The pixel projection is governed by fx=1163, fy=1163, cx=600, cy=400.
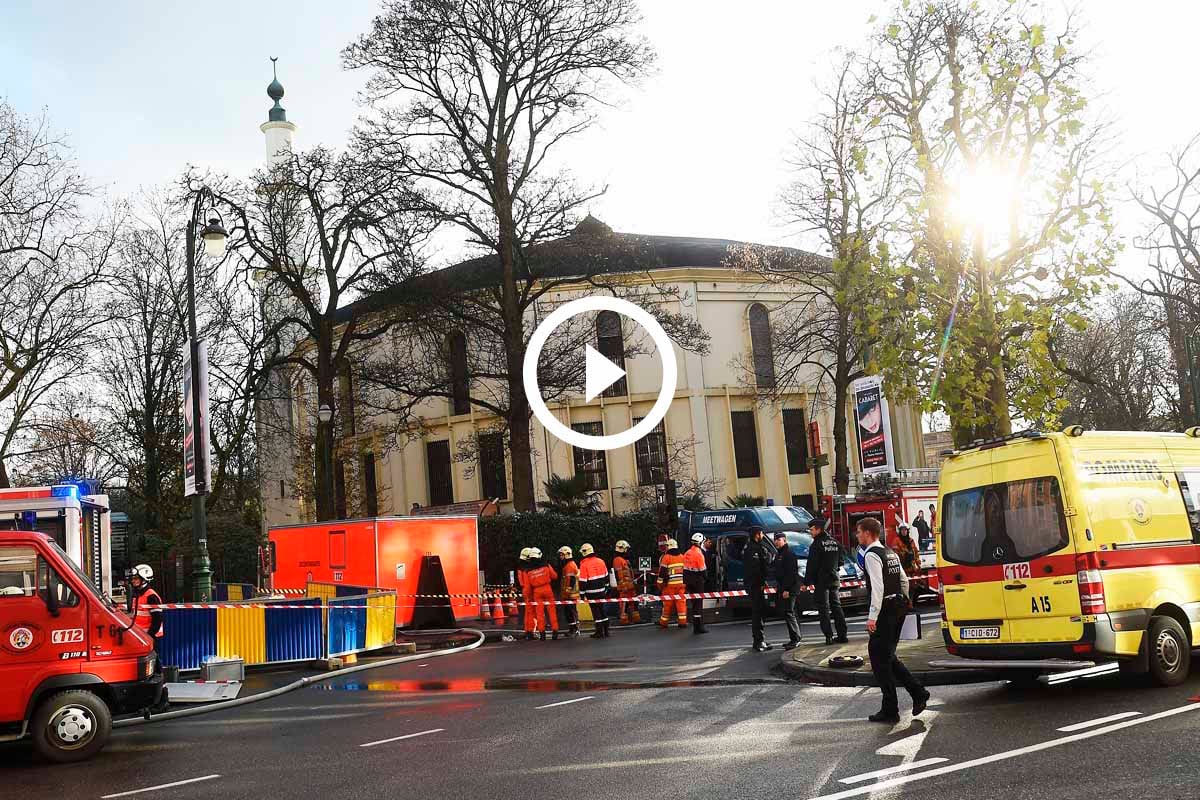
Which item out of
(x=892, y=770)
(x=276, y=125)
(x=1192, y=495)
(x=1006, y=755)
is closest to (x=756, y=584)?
(x=1192, y=495)

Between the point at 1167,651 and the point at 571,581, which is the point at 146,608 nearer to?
the point at 571,581

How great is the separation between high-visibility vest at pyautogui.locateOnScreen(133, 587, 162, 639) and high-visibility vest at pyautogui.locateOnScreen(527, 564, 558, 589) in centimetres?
752

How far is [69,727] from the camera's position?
10.3 meters

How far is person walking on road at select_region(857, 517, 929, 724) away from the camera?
31.9ft

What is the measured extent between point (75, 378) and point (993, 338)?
2772cm

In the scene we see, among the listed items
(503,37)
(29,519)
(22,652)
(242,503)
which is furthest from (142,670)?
(242,503)

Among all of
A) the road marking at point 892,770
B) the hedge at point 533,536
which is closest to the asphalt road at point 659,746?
the road marking at point 892,770

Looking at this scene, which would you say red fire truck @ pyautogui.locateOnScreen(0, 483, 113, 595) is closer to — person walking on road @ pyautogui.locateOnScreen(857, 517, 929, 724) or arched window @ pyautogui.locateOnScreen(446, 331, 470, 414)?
person walking on road @ pyautogui.locateOnScreen(857, 517, 929, 724)

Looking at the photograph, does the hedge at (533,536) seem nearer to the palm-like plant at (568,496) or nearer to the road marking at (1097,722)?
the palm-like plant at (568,496)

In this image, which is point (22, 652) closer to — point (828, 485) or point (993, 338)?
point (993, 338)

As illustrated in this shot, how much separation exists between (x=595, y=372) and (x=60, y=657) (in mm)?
27115

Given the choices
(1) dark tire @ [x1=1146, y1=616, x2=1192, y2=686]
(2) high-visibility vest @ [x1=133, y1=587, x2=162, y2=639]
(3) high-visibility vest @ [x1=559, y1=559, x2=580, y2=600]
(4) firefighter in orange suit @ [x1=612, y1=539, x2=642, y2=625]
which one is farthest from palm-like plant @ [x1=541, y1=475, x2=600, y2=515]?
(1) dark tire @ [x1=1146, y1=616, x2=1192, y2=686]

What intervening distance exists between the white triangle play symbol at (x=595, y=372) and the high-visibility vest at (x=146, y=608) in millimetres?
16813

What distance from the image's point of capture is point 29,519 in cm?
1511
